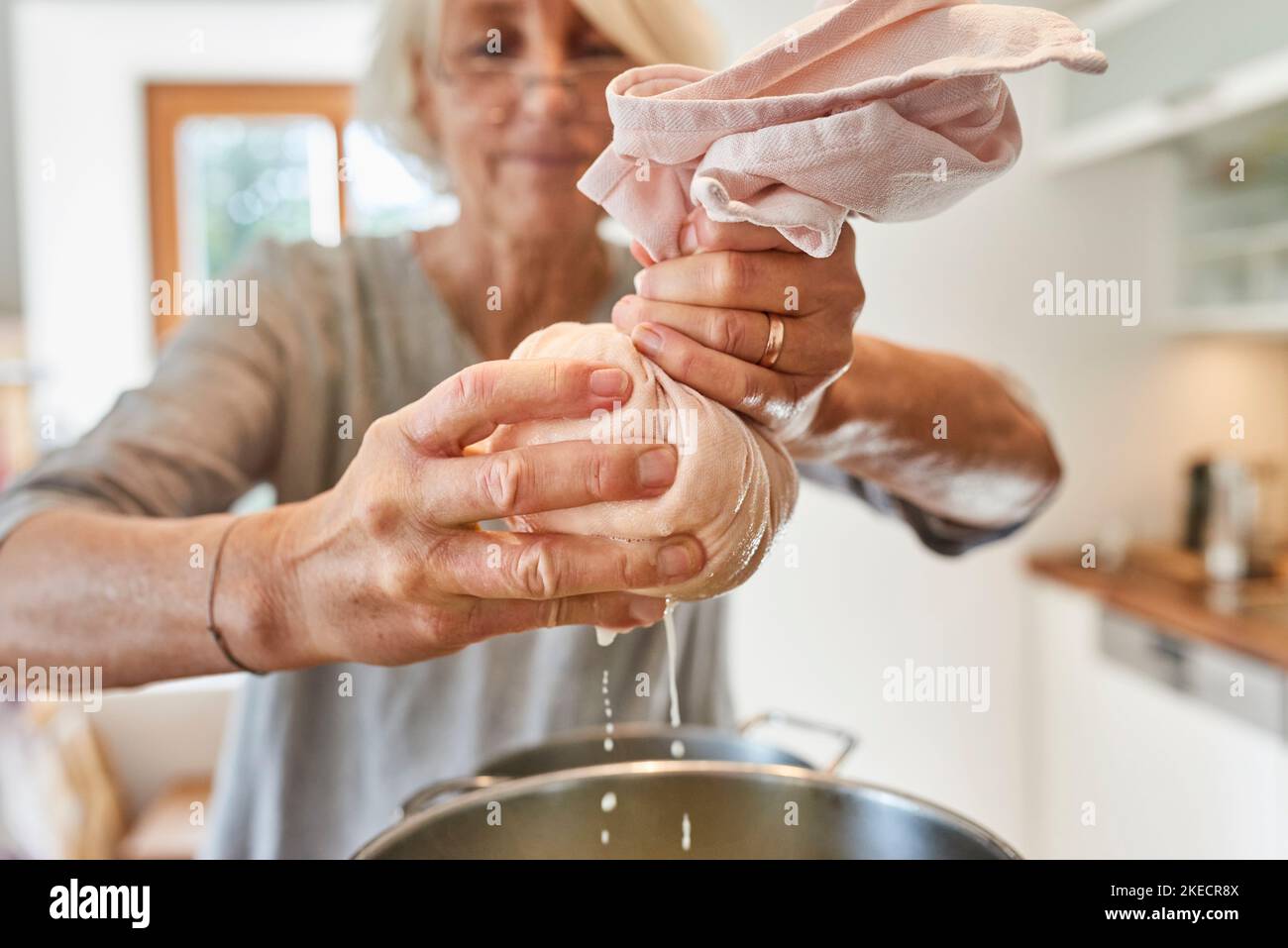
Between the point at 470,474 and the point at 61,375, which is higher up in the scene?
the point at 61,375

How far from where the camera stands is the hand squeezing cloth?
27 centimetres

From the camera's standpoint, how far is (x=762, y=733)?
4.68 feet

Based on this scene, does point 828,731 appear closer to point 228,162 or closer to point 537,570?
point 537,570

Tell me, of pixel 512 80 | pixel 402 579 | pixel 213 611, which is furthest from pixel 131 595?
pixel 512 80

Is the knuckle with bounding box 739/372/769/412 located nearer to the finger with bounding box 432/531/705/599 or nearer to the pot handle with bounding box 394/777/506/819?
the finger with bounding box 432/531/705/599

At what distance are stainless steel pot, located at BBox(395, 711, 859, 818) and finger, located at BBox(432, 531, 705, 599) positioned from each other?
171 mm

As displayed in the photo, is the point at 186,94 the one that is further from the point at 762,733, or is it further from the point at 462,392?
the point at 462,392

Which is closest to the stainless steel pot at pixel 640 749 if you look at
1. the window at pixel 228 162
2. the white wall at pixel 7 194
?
the window at pixel 228 162

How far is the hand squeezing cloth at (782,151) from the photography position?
27 centimetres

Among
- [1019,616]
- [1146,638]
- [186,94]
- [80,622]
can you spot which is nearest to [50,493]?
[80,622]

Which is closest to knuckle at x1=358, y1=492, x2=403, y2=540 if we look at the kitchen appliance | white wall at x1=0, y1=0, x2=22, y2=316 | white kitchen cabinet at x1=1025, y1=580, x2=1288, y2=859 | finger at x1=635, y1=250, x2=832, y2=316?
finger at x1=635, y1=250, x2=832, y2=316

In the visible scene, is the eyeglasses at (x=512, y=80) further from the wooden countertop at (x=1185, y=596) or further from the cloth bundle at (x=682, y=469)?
the wooden countertop at (x=1185, y=596)

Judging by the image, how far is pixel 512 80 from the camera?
409 mm

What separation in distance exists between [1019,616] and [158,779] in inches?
58.3
